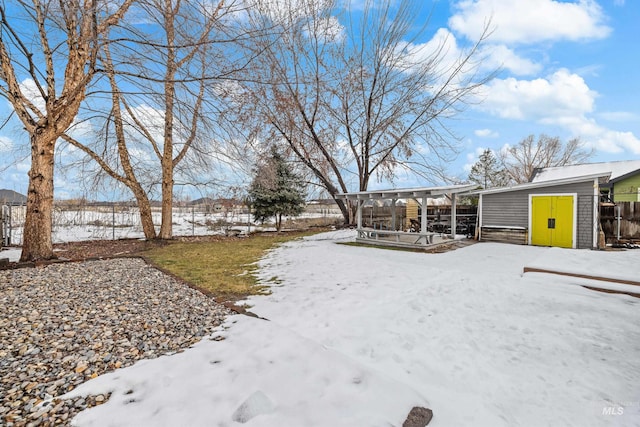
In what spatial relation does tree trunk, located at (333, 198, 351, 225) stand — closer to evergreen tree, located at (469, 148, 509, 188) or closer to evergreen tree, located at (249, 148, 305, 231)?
evergreen tree, located at (249, 148, 305, 231)

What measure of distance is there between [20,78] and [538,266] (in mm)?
10888

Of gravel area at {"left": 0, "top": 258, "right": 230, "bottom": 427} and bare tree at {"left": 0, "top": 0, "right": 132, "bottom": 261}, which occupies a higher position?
bare tree at {"left": 0, "top": 0, "right": 132, "bottom": 261}

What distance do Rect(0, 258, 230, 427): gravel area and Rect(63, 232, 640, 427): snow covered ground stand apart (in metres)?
0.20

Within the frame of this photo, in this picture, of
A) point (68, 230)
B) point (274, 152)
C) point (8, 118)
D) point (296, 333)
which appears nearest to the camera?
point (296, 333)

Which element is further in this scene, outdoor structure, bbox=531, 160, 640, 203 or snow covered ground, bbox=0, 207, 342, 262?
outdoor structure, bbox=531, 160, 640, 203

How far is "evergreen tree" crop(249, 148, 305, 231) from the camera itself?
44.9 feet

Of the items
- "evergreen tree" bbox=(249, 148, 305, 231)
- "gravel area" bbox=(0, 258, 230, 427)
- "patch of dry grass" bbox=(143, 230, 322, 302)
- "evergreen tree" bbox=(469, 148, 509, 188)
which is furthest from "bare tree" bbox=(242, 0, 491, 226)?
"evergreen tree" bbox=(469, 148, 509, 188)

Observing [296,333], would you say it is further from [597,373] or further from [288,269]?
[288,269]

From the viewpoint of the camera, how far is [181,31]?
412 centimetres

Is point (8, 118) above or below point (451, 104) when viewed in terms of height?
below

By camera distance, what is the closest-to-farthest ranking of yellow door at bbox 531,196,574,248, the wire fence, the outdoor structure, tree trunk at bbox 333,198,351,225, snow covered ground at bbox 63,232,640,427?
snow covered ground at bbox 63,232,640,427, yellow door at bbox 531,196,574,248, the wire fence, the outdoor structure, tree trunk at bbox 333,198,351,225

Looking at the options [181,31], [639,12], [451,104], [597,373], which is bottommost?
[597,373]

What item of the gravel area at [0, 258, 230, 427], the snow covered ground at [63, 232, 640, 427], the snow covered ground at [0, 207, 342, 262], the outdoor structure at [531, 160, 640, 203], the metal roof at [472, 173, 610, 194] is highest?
the outdoor structure at [531, 160, 640, 203]

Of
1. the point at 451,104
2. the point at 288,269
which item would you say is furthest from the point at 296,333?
the point at 451,104
